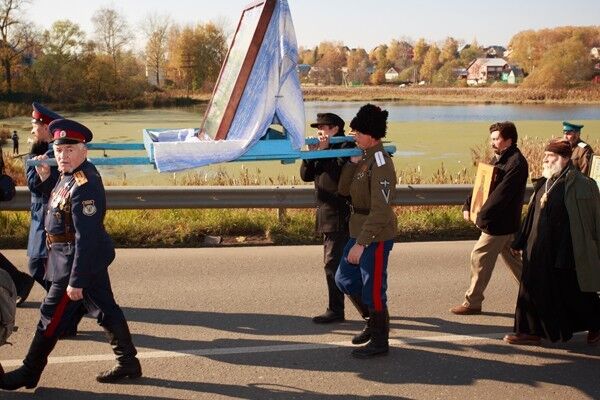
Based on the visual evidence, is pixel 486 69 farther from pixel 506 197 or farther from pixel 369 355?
pixel 369 355

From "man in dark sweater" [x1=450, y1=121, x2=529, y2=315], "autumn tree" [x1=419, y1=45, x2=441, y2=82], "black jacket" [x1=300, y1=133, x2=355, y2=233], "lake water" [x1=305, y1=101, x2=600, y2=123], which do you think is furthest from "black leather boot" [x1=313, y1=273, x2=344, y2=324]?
"autumn tree" [x1=419, y1=45, x2=441, y2=82]

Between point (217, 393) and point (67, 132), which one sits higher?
point (67, 132)

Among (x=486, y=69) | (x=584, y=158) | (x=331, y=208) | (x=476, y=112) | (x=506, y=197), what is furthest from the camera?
(x=486, y=69)

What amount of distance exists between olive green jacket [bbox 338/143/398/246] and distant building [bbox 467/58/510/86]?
7931cm

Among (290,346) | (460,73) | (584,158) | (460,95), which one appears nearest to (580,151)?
(584,158)

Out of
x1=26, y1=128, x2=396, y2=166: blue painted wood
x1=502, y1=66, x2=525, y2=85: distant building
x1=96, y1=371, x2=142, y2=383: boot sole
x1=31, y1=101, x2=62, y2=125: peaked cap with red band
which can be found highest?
x1=502, y1=66, x2=525, y2=85: distant building

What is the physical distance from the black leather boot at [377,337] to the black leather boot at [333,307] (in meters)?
0.74

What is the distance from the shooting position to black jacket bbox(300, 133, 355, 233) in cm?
592

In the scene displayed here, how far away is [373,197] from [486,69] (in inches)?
3537

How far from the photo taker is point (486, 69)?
297 ft

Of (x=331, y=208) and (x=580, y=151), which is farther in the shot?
(x=580, y=151)

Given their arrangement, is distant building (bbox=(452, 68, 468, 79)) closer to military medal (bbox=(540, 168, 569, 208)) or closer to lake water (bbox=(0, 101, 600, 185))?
lake water (bbox=(0, 101, 600, 185))

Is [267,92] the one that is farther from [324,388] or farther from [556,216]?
[556,216]

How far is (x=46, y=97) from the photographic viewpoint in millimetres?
29219
